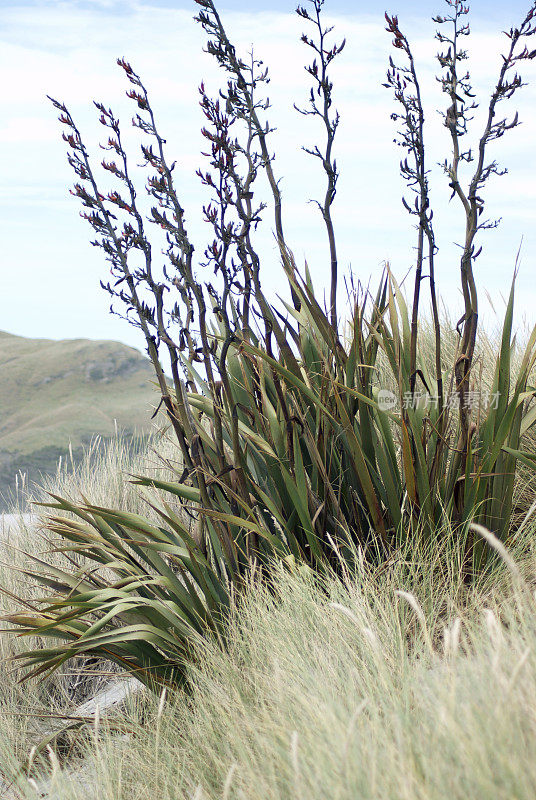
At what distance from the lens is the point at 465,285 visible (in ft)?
8.15

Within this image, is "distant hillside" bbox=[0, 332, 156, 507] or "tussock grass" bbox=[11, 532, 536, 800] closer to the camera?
"tussock grass" bbox=[11, 532, 536, 800]

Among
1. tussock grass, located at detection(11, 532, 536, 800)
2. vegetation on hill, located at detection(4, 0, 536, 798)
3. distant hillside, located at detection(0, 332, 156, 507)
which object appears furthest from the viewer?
distant hillside, located at detection(0, 332, 156, 507)

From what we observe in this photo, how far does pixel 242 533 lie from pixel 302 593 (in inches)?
25.3

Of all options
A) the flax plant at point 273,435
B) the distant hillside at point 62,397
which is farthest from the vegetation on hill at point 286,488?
the distant hillside at point 62,397

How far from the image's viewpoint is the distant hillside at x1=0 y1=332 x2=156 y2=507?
48.3 ft

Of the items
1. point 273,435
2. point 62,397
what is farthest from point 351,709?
point 62,397

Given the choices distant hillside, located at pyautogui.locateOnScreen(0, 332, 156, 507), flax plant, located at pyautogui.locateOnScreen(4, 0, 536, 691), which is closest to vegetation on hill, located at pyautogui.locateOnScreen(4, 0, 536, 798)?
flax plant, located at pyautogui.locateOnScreen(4, 0, 536, 691)

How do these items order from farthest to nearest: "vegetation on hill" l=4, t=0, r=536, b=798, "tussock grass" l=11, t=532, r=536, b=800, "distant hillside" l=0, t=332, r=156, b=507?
"distant hillside" l=0, t=332, r=156, b=507 → "vegetation on hill" l=4, t=0, r=536, b=798 → "tussock grass" l=11, t=532, r=536, b=800

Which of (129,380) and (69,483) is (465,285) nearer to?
(69,483)

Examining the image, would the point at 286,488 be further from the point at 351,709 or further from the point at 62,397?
the point at 62,397

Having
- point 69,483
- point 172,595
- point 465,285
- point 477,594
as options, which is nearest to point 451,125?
point 465,285

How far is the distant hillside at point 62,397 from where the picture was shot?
48.3ft

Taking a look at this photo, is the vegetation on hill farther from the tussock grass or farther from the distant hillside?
the distant hillside

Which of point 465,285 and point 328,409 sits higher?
point 465,285
